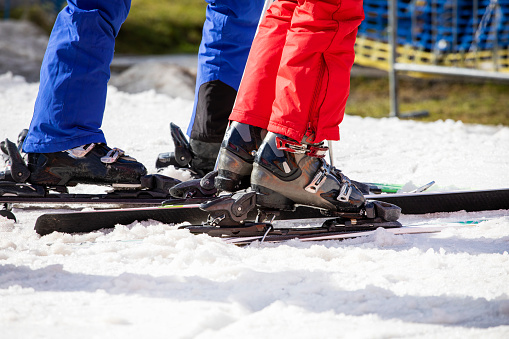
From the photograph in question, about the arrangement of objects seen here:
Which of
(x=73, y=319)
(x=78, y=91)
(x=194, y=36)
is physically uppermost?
(x=194, y=36)

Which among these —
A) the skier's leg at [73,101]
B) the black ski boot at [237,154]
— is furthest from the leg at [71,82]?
the black ski boot at [237,154]

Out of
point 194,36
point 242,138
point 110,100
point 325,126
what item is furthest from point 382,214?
point 194,36

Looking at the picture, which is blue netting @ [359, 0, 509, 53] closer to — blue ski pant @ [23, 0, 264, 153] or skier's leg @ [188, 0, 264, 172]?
skier's leg @ [188, 0, 264, 172]

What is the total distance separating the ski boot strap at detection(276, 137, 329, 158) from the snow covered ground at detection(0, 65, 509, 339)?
33cm

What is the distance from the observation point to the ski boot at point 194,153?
112 inches

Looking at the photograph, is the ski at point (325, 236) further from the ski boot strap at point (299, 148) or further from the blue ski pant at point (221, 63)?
the blue ski pant at point (221, 63)

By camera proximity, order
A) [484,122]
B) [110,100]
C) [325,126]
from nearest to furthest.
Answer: [325,126] → [110,100] → [484,122]

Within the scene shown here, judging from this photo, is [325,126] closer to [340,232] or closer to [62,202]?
[340,232]

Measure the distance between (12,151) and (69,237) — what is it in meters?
0.52

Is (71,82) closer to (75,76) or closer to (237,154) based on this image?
(75,76)

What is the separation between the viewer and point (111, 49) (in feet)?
8.41

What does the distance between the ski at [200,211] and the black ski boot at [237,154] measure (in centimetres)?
14

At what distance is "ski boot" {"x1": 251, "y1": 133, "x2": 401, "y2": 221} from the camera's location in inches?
85.0

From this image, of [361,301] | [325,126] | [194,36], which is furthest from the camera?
[194,36]
